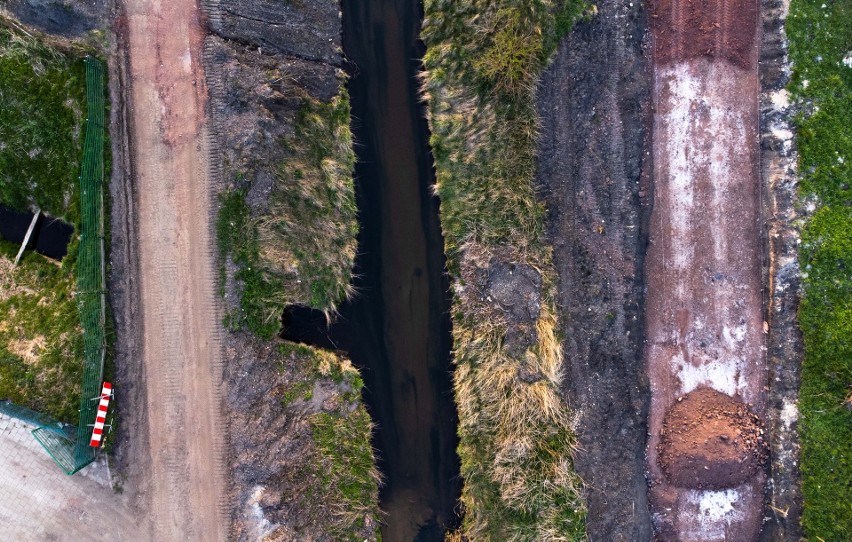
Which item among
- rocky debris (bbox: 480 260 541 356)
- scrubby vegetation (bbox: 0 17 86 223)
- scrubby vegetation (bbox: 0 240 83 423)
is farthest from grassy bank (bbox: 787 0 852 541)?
scrubby vegetation (bbox: 0 240 83 423)

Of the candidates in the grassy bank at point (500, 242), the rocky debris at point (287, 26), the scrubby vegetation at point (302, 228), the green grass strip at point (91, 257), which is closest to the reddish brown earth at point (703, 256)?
the grassy bank at point (500, 242)

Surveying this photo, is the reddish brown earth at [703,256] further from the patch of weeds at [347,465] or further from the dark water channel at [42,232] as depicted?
the dark water channel at [42,232]

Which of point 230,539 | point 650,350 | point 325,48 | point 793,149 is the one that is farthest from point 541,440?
point 325,48

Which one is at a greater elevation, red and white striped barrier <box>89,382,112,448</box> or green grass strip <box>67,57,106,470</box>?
green grass strip <box>67,57,106,470</box>

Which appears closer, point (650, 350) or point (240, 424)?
point (240, 424)

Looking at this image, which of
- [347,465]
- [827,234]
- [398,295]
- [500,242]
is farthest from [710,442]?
[347,465]

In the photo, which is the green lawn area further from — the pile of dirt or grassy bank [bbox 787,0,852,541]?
grassy bank [bbox 787,0,852,541]

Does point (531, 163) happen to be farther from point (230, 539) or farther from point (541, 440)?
point (230, 539)
